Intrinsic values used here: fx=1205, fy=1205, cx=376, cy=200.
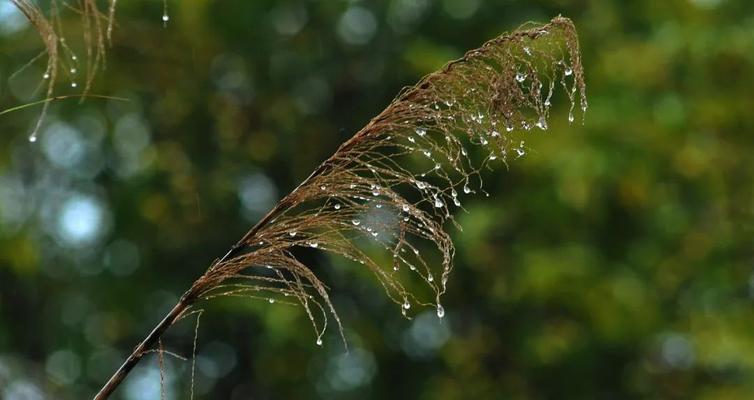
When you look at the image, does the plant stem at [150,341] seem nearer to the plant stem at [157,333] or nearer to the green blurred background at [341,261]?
the plant stem at [157,333]

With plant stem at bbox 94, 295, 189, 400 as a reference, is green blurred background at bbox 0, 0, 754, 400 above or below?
below

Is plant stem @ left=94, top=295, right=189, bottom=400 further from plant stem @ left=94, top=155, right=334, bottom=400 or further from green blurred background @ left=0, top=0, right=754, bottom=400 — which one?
green blurred background @ left=0, top=0, right=754, bottom=400

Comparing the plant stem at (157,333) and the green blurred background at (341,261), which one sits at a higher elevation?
the plant stem at (157,333)

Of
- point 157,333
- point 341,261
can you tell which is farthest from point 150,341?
point 341,261

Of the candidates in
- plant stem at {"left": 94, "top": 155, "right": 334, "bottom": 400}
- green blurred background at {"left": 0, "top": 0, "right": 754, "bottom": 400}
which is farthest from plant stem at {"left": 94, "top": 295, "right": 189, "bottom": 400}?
green blurred background at {"left": 0, "top": 0, "right": 754, "bottom": 400}

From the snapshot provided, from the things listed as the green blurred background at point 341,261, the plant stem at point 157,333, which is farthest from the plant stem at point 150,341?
the green blurred background at point 341,261

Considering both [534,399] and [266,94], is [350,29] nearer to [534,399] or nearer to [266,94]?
[266,94]

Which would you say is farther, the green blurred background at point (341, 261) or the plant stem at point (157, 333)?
the green blurred background at point (341, 261)

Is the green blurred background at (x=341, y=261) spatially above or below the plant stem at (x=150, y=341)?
below

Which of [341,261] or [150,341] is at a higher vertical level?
[150,341]

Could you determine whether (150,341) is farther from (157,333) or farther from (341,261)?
(341,261)
